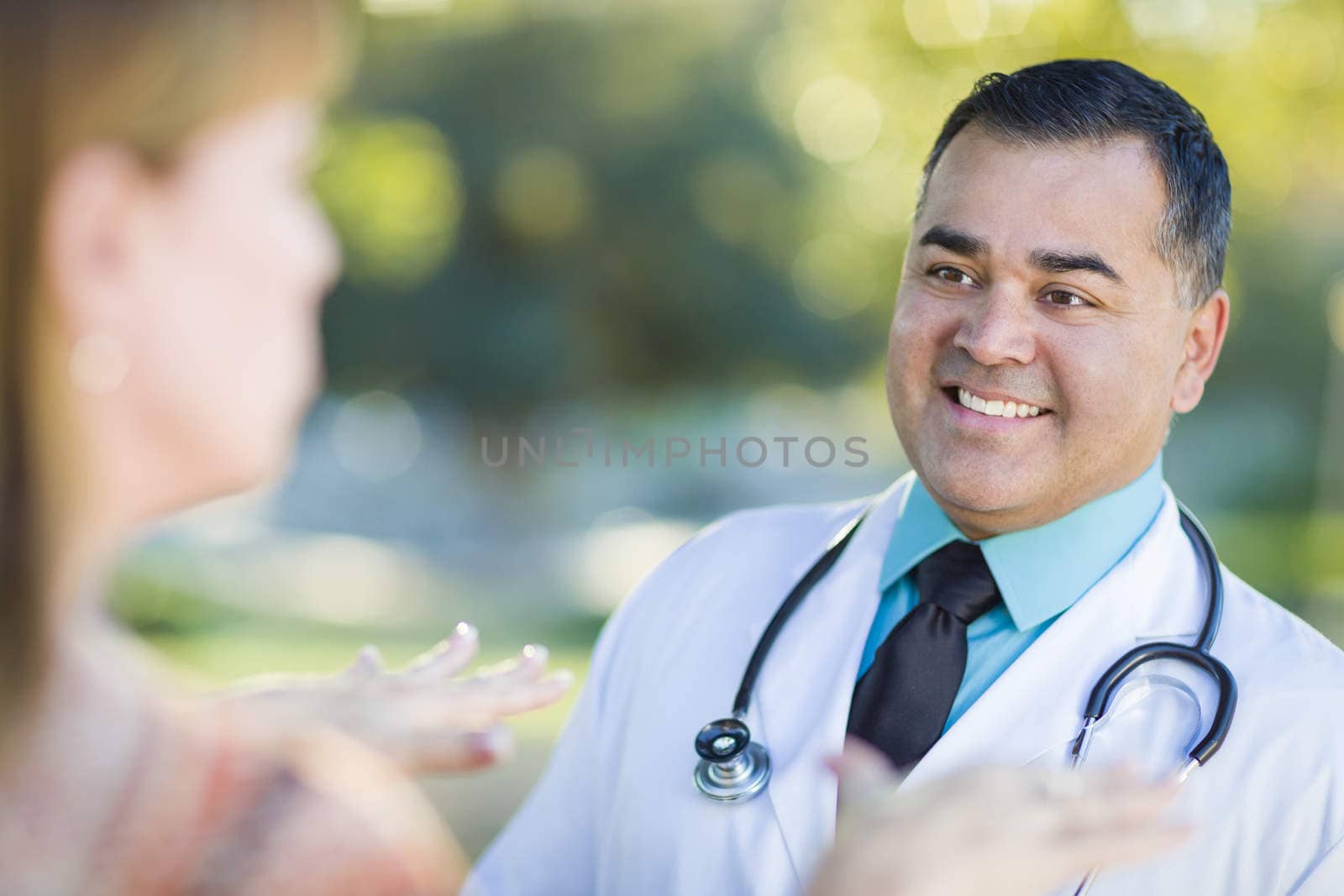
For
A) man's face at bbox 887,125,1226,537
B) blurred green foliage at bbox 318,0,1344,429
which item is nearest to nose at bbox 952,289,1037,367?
man's face at bbox 887,125,1226,537

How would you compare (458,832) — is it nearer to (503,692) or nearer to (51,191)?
(503,692)

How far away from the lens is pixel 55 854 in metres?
0.68

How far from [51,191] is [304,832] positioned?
14.2 inches

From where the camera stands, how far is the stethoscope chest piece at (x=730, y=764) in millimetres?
1773

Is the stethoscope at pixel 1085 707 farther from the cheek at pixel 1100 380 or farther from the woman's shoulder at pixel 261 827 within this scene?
the woman's shoulder at pixel 261 827

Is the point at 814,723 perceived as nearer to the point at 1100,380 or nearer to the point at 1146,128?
the point at 1100,380

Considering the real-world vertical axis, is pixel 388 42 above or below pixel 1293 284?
above

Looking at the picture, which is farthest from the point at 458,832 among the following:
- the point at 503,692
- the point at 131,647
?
the point at 131,647

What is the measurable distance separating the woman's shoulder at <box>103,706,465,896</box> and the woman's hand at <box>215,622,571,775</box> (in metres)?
0.23

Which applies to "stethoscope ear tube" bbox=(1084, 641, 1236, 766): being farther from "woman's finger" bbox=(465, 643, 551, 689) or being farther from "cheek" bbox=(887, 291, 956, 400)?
"woman's finger" bbox=(465, 643, 551, 689)

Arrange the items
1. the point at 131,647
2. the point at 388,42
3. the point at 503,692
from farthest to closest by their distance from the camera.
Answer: the point at 388,42, the point at 503,692, the point at 131,647

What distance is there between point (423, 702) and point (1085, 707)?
0.99 meters

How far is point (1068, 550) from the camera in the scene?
1.86 m

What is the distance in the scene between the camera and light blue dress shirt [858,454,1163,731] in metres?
1.84
